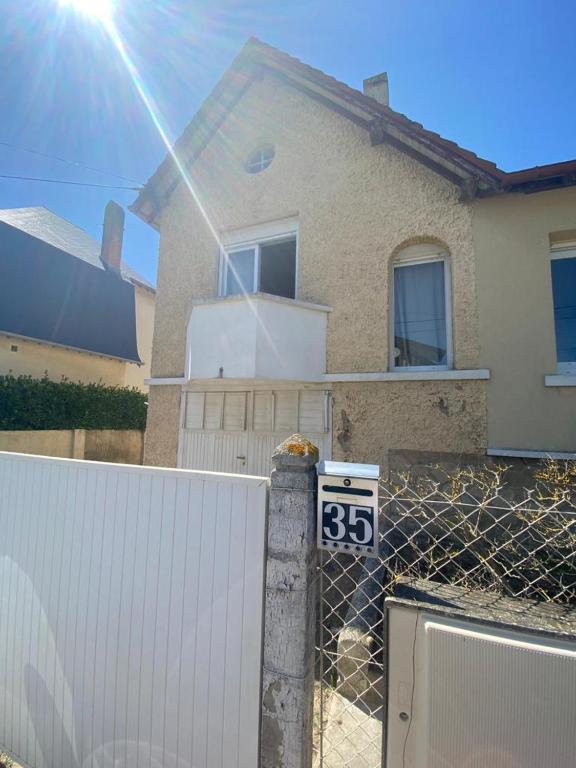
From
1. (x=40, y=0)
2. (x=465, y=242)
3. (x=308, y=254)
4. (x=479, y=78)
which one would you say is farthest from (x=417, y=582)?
(x=40, y=0)

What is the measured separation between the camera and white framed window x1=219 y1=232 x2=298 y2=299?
25.2 feet

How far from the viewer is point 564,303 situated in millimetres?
5688

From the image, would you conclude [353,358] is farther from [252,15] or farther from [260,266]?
[252,15]

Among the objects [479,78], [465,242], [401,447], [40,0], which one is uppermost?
[40,0]

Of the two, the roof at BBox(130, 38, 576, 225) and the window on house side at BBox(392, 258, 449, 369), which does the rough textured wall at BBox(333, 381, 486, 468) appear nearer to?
the window on house side at BBox(392, 258, 449, 369)

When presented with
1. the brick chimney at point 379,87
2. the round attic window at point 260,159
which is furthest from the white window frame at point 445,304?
the brick chimney at point 379,87

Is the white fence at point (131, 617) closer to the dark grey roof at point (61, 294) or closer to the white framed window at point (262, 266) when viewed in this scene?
the white framed window at point (262, 266)

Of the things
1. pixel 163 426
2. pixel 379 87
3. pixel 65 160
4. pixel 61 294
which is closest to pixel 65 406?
pixel 61 294

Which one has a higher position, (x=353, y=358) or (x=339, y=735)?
(x=353, y=358)

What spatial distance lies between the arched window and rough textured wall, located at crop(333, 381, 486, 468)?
1.83 feet

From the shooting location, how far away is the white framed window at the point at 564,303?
5.60 meters

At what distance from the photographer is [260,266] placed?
7.77m

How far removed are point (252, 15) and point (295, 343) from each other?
6663mm

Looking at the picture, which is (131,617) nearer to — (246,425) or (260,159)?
(246,425)
